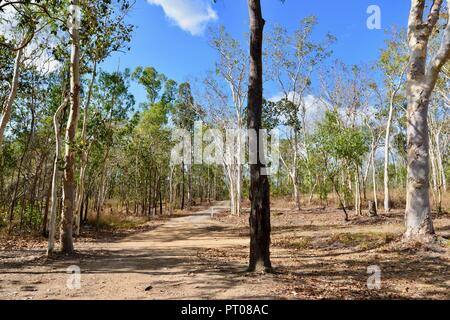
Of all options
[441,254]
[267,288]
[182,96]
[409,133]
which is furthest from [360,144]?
[182,96]

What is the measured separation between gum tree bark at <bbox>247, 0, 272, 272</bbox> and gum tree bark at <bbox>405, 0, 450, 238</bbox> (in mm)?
4808

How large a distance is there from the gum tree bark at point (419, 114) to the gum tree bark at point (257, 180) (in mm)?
4808

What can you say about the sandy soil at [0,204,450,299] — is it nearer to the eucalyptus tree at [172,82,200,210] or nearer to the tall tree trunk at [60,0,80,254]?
the tall tree trunk at [60,0,80,254]

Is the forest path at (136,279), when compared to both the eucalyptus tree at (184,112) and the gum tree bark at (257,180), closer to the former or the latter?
the gum tree bark at (257,180)

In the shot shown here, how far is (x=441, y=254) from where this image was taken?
29.4ft

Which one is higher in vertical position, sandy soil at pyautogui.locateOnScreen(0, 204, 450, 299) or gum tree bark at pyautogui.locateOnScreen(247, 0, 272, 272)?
gum tree bark at pyautogui.locateOnScreen(247, 0, 272, 272)

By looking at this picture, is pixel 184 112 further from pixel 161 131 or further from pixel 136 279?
pixel 136 279

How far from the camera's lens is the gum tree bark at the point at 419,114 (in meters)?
9.97

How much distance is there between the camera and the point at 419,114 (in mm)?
10469

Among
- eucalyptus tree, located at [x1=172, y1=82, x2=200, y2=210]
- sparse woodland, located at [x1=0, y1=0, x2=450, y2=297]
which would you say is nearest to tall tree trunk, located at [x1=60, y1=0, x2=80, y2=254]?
sparse woodland, located at [x1=0, y1=0, x2=450, y2=297]

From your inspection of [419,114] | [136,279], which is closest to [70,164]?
[136,279]

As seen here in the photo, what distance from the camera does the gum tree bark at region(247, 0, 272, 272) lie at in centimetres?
767

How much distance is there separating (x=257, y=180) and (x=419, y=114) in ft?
18.8
